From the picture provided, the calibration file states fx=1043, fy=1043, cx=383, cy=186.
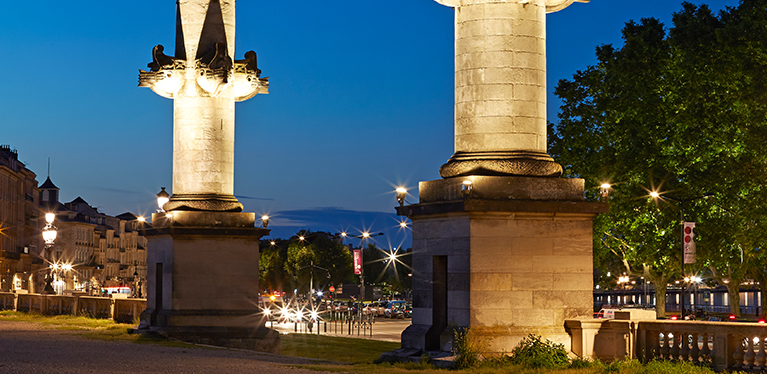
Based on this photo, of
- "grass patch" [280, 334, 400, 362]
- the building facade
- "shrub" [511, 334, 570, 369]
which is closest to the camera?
"shrub" [511, 334, 570, 369]

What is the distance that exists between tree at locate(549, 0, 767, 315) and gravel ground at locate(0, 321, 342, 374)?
24.4 m

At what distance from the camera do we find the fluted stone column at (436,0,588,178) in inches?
818

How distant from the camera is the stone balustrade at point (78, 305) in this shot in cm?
3944

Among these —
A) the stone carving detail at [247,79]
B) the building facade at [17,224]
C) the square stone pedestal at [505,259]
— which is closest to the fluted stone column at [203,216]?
the stone carving detail at [247,79]

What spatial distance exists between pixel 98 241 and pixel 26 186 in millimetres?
55423

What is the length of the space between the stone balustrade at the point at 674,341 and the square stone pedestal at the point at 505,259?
1.53 feet

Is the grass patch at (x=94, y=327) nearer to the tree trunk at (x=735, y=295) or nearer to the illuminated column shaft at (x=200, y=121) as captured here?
the illuminated column shaft at (x=200, y=121)

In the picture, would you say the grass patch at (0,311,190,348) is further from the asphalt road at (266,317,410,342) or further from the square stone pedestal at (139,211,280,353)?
the asphalt road at (266,317,410,342)

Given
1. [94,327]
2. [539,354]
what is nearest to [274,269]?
[94,327]

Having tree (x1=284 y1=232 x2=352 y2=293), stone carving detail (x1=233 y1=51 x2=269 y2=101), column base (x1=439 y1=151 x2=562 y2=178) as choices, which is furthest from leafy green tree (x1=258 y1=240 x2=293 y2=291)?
column base (x1=439 y1=151 x2=562 y2=178)

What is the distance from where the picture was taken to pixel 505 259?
19953mm

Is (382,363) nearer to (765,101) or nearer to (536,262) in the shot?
(536,262)

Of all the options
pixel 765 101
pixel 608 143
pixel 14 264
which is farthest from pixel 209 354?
pixel 14 264

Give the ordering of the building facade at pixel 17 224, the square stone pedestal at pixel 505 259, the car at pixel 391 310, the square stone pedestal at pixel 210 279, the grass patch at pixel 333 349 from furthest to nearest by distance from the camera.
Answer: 1. the building facade at pixel 17 224
2. the car at pixel 391 310
3. the square stone pedestal at pixel 210 279
4. the grass patch at pixel 333 349
5. the square stone pedestal at pixel 505 259
